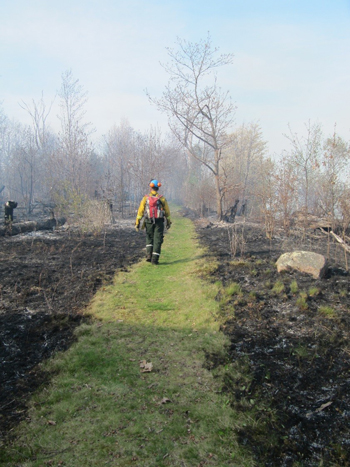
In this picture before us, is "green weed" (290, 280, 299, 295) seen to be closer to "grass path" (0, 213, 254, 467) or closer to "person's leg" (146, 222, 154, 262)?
"grass path" (0, 213, 254, 467)

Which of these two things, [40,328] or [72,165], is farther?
[72,165]

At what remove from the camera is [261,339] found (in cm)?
416

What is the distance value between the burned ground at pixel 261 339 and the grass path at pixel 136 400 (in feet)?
0.65

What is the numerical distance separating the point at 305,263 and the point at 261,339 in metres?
3.00

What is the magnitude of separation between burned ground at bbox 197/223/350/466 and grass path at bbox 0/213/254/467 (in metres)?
0.23

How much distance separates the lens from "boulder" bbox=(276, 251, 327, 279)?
20.8ft

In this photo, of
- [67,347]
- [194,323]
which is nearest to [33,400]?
[67,347]

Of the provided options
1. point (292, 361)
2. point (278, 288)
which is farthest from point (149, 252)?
point (292, 361)

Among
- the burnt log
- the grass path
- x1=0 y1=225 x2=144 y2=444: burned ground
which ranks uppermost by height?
the burnt log

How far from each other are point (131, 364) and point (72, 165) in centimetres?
1711

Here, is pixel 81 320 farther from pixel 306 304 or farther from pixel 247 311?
pixel 306 304

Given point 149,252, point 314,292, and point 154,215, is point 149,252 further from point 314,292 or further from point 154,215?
point 314,292

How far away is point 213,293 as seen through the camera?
19.1 ft

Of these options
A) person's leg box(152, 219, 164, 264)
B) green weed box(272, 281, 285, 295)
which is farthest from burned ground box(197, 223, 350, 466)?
person's leg box(152, 219, 164, 264)
